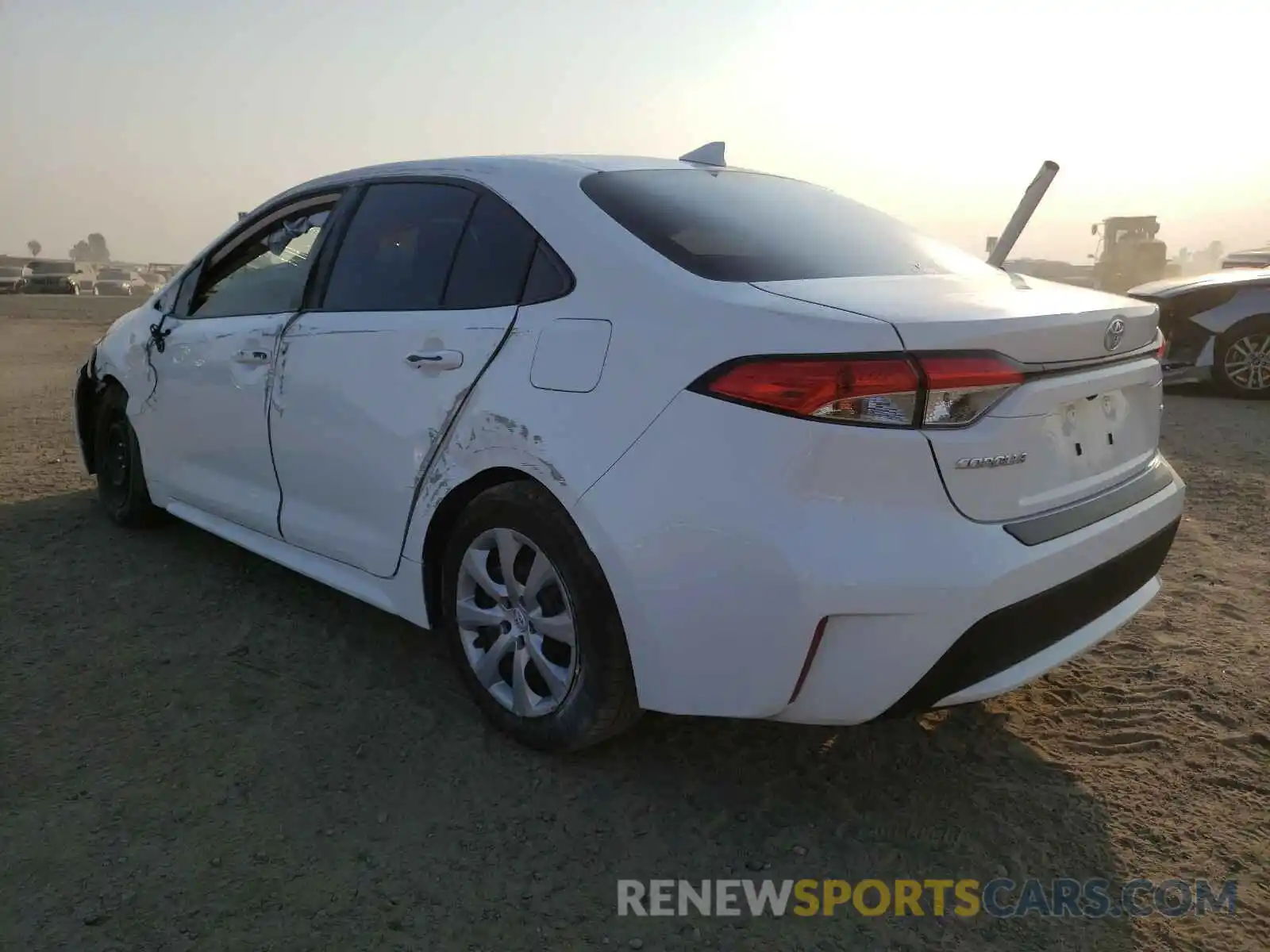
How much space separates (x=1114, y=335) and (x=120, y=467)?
4.26 metres

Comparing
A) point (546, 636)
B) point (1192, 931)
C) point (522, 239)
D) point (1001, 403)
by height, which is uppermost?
point (522, 239)

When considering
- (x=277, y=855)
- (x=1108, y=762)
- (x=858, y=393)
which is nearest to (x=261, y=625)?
(x=277, y=855)

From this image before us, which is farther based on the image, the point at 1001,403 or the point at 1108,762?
the point at 1108,762

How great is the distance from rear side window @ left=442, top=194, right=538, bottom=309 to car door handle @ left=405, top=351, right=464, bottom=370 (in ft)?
0.49

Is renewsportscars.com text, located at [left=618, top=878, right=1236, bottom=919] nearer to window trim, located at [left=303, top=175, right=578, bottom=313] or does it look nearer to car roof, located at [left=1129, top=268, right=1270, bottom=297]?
window trim, located at [left=303, top=175, right=578, bottom=313]

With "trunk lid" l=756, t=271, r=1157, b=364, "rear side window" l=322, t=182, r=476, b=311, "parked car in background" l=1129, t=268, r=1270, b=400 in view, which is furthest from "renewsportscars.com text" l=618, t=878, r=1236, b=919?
"parked car in background" l=1129, t=268, r=1270, b=400

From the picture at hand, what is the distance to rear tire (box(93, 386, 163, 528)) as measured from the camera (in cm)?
456

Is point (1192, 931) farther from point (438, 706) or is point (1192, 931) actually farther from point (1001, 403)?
point (438, 706)

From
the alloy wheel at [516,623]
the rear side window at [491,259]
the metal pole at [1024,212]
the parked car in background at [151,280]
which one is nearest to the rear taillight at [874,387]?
the alloy wheel at [516,623]

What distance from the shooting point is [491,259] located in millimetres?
2867

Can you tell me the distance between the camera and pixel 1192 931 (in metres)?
2.11

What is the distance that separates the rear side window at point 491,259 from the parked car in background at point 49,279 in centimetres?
3941

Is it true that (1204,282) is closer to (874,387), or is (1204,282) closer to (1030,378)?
(1030,378)

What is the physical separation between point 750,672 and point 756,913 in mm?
521
